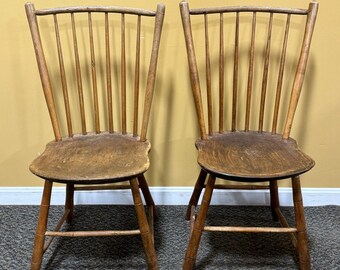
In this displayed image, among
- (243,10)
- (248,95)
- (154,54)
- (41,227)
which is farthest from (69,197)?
(243,10)

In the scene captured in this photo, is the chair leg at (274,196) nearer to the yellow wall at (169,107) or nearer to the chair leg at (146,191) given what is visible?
the yellow wall at (169,107)

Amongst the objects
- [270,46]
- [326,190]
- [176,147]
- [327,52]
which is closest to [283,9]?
[270,46]

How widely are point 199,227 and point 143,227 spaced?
17 centimetres

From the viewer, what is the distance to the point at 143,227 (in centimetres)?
119

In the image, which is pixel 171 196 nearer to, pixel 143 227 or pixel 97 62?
pixel 143 227

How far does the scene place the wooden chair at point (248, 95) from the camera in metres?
1.16

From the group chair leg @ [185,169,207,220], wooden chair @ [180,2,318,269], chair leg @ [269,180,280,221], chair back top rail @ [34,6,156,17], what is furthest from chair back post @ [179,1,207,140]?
chair leg @ [269,180,280,221]

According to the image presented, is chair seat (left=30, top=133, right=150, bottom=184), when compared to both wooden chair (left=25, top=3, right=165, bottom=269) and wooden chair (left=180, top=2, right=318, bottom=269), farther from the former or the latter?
wooden chair (left=180, top=2, right=318, bottom=269)

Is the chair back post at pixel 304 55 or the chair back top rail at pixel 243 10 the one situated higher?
the chair back top rail at pixel 243 10

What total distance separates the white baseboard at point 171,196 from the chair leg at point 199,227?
0.44m

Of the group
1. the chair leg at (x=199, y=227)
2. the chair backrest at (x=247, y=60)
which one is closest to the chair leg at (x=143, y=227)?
the chair leg at (x=199, y=227)

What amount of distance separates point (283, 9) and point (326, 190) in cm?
81

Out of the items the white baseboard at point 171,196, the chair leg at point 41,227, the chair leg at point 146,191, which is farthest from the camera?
the white baseboard at point 171,196

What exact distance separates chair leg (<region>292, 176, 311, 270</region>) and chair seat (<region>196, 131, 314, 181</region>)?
71mm
